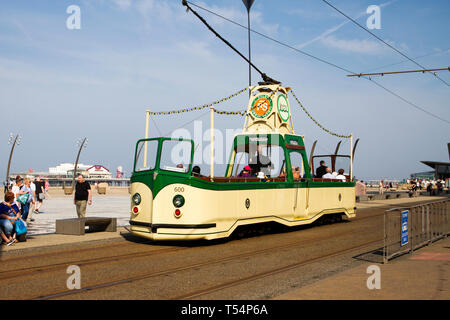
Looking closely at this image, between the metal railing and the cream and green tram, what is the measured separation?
411 cm

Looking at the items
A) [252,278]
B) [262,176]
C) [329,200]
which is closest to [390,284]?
[252,278]

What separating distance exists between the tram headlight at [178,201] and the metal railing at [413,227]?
4650mm

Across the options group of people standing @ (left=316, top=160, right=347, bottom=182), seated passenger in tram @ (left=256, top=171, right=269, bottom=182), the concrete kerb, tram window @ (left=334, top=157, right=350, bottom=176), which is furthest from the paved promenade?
tram window @ (left=334, top=157, right=350, bottom=176)

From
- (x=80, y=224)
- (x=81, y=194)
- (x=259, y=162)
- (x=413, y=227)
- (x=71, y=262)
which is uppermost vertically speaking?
(x=259, y=162)

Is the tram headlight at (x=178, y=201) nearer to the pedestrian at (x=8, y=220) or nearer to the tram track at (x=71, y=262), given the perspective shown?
the tram track at (x=71, y=262)

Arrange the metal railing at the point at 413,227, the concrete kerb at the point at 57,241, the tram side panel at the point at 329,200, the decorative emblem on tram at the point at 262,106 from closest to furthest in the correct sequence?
1. the metal railing at the point at 413,227
2. the concrete kerb at the point at 57,241
3. the decorative emblem on tram at the point at 262,106
4. the tram side panel at the point at 329,200

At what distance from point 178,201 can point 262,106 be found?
6.06 m

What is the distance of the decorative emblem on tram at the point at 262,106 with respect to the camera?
15664mm

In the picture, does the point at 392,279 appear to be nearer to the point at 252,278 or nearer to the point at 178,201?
the point at 252,278

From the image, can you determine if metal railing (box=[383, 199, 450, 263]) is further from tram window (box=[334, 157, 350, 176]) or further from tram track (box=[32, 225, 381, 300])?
tram window (box=[334, 157, 350, 176])

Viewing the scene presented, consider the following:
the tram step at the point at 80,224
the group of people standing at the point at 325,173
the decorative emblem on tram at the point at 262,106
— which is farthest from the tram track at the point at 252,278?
the group of people standing at the point at 325,173

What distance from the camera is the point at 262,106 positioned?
15.8 m

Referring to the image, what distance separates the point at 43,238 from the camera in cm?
1274
